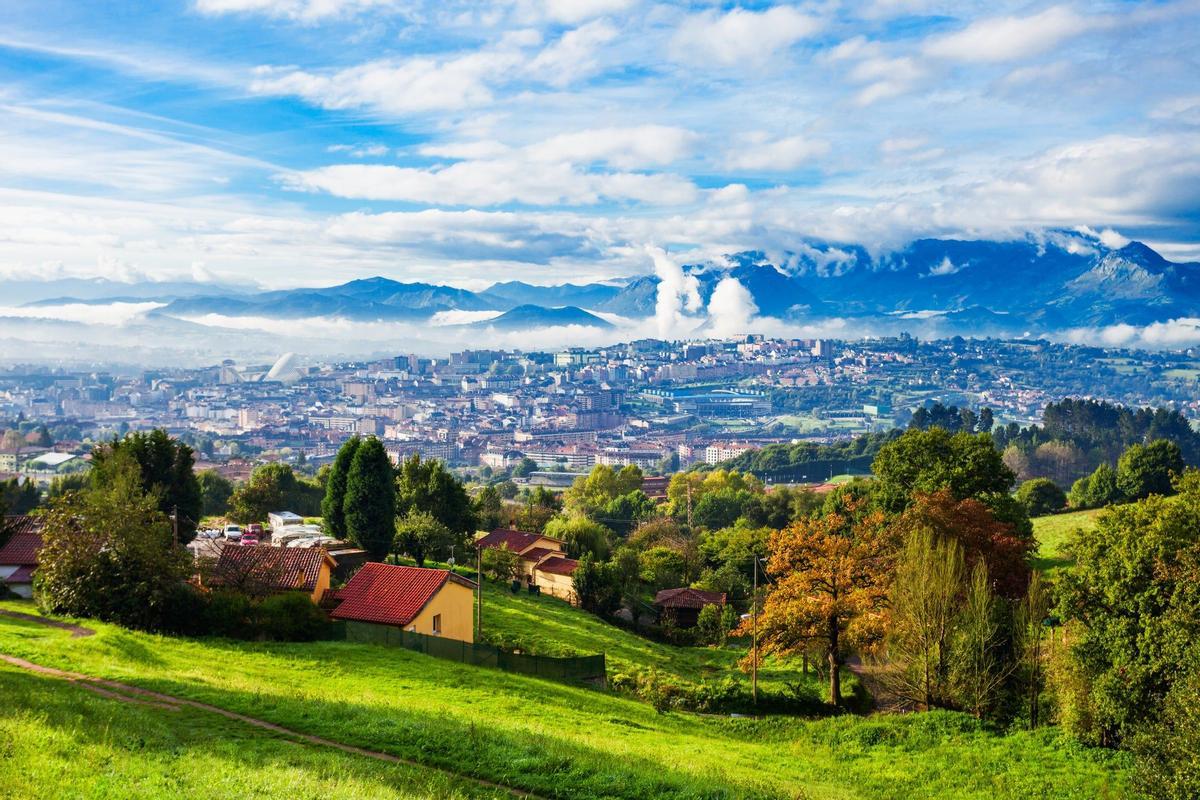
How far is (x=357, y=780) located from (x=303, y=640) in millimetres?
10978

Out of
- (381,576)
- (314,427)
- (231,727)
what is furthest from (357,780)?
(314,427)

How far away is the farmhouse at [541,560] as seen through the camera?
36.7 meters

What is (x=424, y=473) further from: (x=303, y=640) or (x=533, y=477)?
(x=533, y=477)

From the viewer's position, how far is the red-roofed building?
21.2 meters

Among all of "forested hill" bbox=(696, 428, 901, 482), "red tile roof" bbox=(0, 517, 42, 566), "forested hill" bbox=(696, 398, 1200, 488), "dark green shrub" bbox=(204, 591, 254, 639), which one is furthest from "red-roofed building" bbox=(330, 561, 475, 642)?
"forested hill" bbox=(696, 428, 901, 482)

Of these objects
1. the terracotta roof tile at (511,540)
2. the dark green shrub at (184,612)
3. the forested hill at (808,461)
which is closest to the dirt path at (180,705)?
the dark green shrub at (184,612)

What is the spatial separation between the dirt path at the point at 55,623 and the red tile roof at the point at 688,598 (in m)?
20.2

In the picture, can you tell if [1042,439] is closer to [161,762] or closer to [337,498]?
[337,498]

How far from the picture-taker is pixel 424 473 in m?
40.3

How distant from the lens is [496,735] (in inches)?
471

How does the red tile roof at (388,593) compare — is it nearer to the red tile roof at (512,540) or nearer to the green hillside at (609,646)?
the green hillside at (609,646)

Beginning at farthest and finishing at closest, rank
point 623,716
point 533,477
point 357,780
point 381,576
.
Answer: point 533,477, point 381,576, point 623,716, point 357,780

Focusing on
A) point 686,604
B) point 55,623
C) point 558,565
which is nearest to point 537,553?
point 558,565

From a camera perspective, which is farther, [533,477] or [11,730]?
[533,477]
